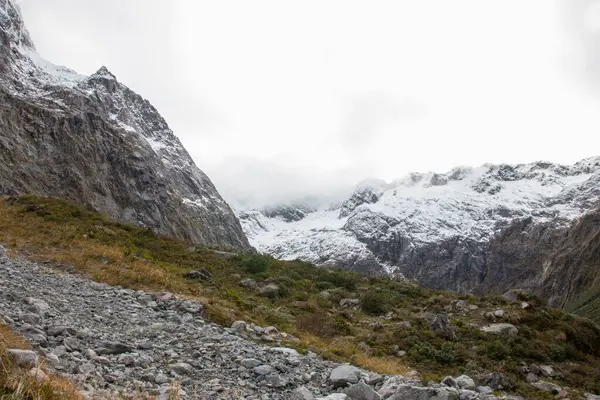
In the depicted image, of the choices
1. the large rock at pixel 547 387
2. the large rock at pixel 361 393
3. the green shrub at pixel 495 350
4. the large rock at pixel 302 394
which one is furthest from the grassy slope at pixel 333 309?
the large rock at pixel 302 394

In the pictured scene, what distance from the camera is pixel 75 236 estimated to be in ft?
78.7

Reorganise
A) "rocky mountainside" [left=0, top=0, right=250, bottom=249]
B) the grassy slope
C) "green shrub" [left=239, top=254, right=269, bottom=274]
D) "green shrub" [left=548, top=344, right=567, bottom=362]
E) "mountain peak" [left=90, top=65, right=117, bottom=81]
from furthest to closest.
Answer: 1. "mountain peak" [left=90, top=65, right=117, bottom=81]
2. "rocky mountainside" [left=0, top=0, right=250, bottom=249]
3. "green shrub" [left=239, top=254, right=269, bottom=274]
4. "green shrub" [left=548, top=344, right=567, bottom=362]
5. the grassy slope

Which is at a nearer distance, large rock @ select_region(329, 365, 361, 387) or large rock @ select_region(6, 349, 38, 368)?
large rock @ select_region(6, 349, 38, 368)

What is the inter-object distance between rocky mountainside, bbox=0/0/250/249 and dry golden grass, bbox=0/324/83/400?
88050mm

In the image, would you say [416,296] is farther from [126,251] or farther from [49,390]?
[49,390]

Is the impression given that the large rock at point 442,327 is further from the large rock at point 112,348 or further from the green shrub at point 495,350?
the large rock at point 112,348

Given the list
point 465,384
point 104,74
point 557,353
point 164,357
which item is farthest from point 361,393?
point 104,74

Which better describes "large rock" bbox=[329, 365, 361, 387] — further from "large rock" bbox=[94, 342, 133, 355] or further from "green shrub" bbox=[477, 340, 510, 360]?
"green shrub" bbox=[477, 340, 510, 360]

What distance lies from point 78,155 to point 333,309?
361 feet

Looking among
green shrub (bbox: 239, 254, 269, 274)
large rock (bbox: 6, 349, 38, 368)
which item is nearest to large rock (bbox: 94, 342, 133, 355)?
large rock (bbox: 6, 349, 38, 368)

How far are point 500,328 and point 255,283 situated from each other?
12268 mm

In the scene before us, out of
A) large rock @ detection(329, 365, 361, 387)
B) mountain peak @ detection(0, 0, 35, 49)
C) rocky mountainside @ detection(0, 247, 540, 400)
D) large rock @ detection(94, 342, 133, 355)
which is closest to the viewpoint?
rocky mountainside @ detection(0, 247, 540, 400)

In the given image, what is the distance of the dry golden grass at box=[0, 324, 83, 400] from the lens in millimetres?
5070

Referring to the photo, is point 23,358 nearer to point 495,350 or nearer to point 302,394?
point 302,394
